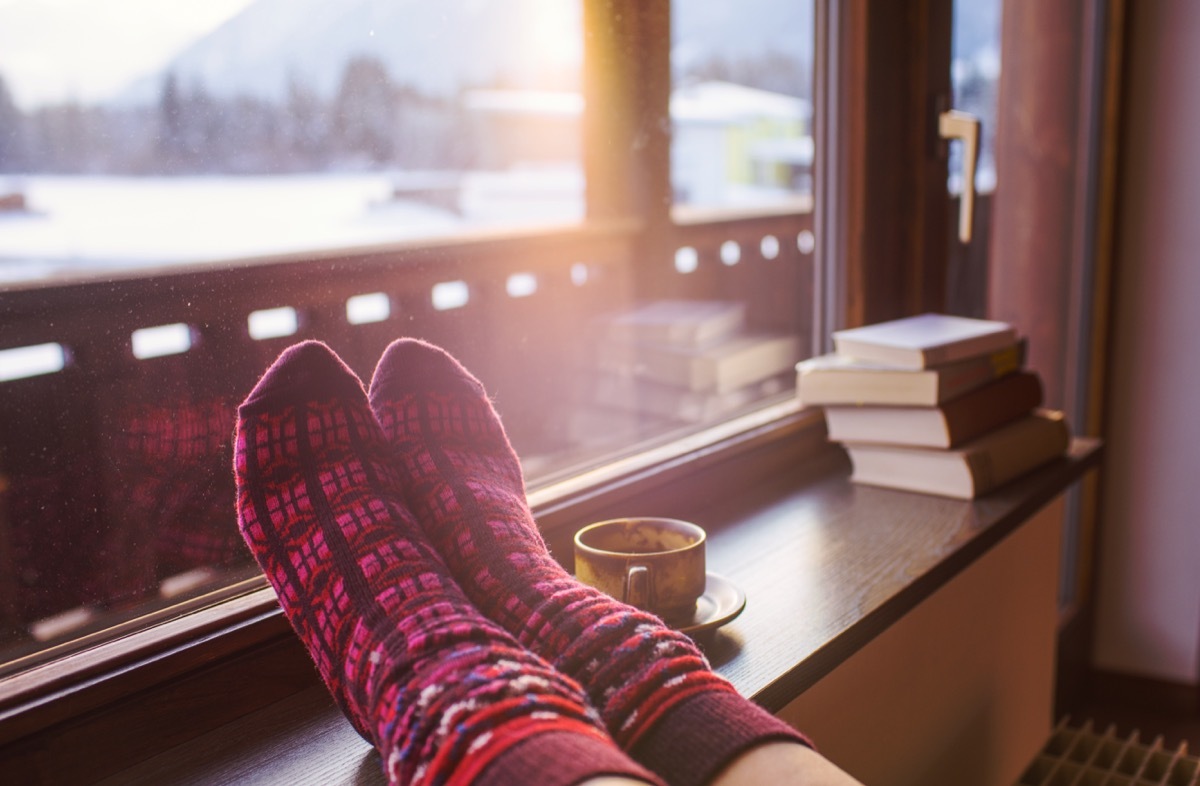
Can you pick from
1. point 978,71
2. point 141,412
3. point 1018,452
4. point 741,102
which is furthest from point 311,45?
point 978,71

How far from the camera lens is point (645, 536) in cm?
83

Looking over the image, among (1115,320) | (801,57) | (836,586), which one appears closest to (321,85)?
(836,586)

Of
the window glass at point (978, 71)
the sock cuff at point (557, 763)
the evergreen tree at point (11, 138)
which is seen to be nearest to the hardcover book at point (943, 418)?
the window glass at point (978, 71)

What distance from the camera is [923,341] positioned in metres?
1.18

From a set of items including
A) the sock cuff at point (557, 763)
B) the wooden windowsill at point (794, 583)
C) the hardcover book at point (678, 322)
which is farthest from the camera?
the hardcover book at point (678, 322)

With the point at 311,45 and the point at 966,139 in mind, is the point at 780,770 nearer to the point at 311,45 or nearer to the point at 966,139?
the point at 311,45

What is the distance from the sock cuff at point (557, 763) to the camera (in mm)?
455

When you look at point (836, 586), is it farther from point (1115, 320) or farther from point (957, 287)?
point (1115, 320)

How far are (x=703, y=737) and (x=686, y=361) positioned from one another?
3.66ft

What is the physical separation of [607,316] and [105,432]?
120 centimetres

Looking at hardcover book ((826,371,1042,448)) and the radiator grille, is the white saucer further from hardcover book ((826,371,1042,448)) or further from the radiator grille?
the radiator grille

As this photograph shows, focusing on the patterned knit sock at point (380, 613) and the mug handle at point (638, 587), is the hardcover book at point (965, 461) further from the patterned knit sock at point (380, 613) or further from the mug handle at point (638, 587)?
the patterned knit sock at point (380, 613)

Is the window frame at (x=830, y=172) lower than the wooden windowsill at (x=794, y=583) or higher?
higher

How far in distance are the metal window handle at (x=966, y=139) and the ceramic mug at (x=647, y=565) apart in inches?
34.6
